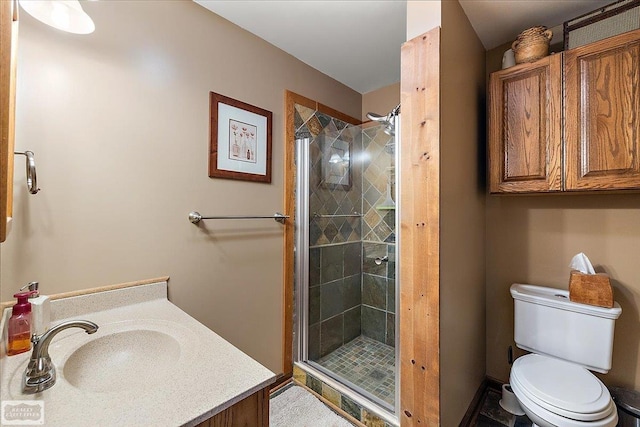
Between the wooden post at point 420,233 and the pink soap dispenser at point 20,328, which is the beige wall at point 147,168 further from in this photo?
the wooden post at point 420,233

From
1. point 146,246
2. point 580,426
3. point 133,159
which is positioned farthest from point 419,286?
point 133,159

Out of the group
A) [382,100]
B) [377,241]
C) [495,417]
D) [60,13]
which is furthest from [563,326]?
[60,13]

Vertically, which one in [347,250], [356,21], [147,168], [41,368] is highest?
[356,21]

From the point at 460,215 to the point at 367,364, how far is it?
131cm

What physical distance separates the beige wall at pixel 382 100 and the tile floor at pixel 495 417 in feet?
7.66

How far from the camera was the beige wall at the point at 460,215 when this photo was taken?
1.32 m

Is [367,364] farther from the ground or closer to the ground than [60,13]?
closer to the ground

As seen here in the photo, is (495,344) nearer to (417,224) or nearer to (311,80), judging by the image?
(417,224)

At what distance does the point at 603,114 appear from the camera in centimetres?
133

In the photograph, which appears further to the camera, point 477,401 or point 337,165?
point 337,165

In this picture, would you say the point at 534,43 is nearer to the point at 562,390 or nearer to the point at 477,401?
the point at 562,390

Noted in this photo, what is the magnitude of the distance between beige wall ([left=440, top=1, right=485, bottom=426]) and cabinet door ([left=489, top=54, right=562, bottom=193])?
0.12 meters

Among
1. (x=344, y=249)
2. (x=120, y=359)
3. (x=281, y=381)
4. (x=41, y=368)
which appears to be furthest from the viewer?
(x=344, y=249)

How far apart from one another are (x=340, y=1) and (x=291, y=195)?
1203 millimetres
